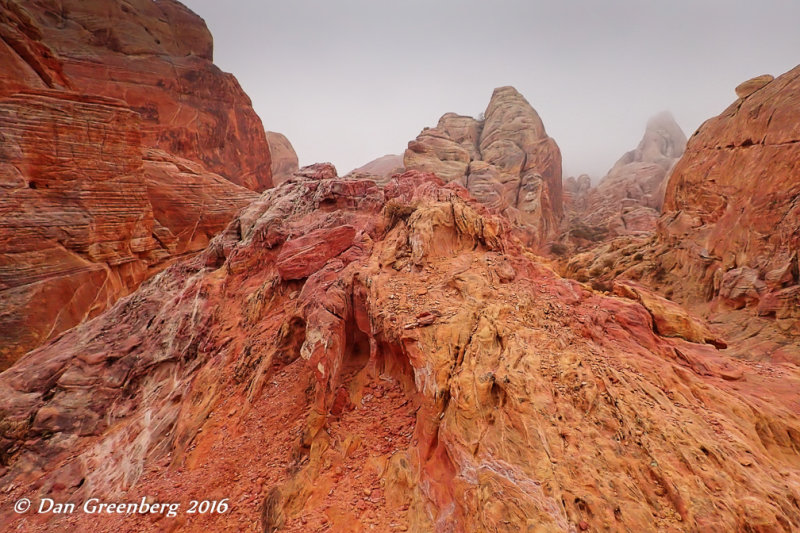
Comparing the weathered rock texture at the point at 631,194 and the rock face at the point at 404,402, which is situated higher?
the weathered rock texture at the point at 631,194

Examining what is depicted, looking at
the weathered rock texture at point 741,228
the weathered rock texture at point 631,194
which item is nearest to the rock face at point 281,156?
the weathered rock texture at point 631,194

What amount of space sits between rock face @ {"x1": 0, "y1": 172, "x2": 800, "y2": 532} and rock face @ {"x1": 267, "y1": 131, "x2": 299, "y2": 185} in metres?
57.1

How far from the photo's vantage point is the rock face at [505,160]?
43.6 metres

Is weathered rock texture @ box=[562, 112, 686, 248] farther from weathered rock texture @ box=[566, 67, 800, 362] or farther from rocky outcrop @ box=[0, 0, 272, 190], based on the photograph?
rocky outcrop @ box=[0, 0, 272, 190]

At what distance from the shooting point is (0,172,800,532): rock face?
16.8 ft

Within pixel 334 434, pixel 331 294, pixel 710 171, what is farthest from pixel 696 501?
pixel 710 171

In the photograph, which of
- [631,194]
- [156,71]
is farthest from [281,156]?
[631,194]

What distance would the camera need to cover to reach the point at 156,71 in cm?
3231

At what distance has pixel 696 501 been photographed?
15.6ft

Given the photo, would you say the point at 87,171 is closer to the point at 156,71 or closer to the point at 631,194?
the point at 156,71

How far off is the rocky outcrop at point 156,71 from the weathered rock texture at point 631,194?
147ft

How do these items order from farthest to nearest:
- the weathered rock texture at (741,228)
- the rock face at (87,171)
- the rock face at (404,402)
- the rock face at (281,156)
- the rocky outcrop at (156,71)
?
the rock face at (281,156) < the rocky outcrop at (156,71) < the rock face at (87,171) < the weathered rock texture at (741,228) < the rock face at (404,402)

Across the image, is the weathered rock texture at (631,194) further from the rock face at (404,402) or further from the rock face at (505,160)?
the rock face at (404,402)

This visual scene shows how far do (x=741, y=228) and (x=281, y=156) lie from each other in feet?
219
